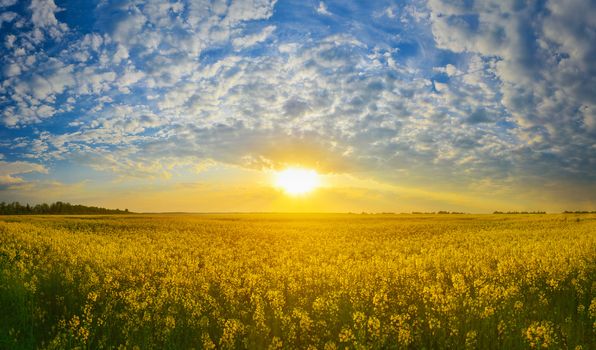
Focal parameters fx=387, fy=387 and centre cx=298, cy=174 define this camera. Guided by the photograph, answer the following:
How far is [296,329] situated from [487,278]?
639cm

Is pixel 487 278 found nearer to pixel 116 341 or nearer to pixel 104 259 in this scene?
pixel 116 341

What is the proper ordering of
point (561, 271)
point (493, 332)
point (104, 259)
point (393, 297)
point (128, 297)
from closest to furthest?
1. point (493, 332)
2. point (128, 297)
3. point (393, 297)
4. point (561, 271)
5. point (104, 259)

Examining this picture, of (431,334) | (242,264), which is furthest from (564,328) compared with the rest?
(242,264)

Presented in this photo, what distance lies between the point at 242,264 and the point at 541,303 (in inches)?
331

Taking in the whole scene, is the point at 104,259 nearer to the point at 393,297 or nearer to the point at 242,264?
the point at 242,264

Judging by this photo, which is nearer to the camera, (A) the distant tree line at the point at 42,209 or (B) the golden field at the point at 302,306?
(B) the golden field at the point at 302,306

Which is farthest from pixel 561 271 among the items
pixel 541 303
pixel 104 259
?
pixel 104 259

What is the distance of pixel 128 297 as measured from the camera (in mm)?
7535

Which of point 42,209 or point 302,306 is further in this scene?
point 42,209

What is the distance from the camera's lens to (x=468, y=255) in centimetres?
1434

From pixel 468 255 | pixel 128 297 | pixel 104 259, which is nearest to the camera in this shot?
pixel 128 297

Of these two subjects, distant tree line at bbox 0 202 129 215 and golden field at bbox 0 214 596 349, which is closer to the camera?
golden field at bbox 0 214 596 349

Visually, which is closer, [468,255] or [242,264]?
[242,264]

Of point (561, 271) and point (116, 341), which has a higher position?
point (561, 271)
